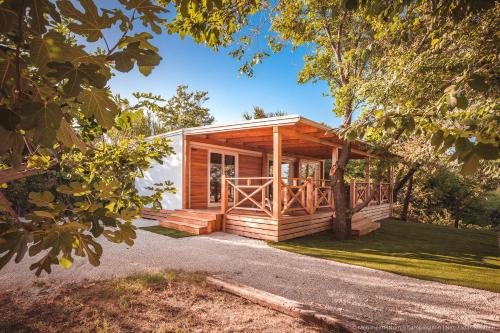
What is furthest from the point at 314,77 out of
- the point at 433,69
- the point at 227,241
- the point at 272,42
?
the point at 227,241

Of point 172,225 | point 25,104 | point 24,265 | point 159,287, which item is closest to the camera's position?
point 25,104

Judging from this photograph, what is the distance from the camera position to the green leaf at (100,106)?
0.74 metres

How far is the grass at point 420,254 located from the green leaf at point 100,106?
533 centimetres

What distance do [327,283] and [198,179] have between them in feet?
22.1

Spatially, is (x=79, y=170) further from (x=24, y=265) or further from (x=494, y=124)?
(x=24, y=265)

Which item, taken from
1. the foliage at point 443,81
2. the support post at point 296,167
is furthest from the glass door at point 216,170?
the foliage at point 443,81

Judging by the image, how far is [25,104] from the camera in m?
0.61

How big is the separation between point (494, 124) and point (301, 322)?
7.82ft

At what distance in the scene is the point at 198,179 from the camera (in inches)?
392

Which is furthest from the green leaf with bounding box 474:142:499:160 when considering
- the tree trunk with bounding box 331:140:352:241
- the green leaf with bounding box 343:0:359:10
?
the tree trunk with bounding box 331:140:352:241

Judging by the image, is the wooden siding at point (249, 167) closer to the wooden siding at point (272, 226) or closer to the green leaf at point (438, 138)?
the wooden siding at point (272, 226)

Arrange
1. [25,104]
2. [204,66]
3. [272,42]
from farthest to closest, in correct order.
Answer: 1. [204,66]
2. [272,42]
3. [25,104]

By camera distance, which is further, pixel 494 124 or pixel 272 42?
pixel 272 42

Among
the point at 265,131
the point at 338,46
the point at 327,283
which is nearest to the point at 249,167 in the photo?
the point at 265,131
